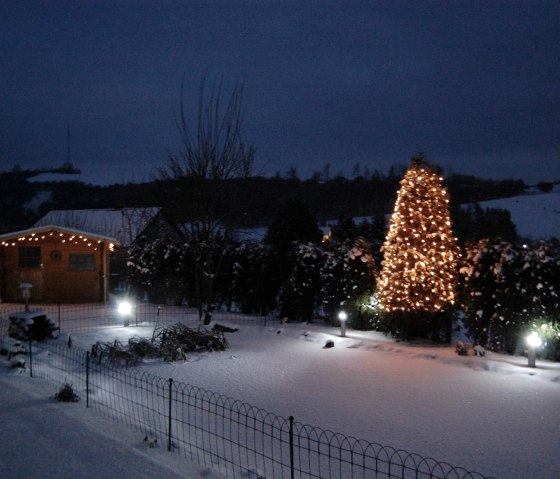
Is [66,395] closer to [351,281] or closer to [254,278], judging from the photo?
[351,281]

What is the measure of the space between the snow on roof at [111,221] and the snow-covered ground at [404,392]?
15.1 m

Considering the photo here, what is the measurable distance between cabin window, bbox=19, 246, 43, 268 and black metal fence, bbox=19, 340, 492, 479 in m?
12.2

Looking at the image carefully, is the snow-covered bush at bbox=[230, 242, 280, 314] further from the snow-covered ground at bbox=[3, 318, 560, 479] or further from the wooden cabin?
the wooden cabin

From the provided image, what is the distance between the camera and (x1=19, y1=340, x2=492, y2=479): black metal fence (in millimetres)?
5574

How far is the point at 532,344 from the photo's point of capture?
10.0 metres

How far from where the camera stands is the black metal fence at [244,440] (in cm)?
557

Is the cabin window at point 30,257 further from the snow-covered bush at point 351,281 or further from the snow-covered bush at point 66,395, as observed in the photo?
the snow-covered bush at point 66,395

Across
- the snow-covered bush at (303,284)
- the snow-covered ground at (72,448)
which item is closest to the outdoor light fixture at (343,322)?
the snow-covered bush at (303,284)

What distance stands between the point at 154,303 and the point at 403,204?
39.2ft

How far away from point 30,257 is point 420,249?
49.9ft

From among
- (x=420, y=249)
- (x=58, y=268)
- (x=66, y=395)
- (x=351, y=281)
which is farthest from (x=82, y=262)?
(x=66, y=395)

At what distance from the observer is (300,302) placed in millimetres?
15812

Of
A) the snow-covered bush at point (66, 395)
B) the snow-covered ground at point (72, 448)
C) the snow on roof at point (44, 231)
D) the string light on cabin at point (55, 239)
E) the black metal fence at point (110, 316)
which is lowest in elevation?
the snow-covered ground at point (72, 448)

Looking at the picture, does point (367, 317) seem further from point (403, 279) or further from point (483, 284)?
point (483, 284)
